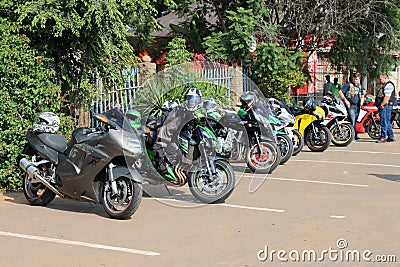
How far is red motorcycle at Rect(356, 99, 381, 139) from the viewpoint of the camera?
17.3m

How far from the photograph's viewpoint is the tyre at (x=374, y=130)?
17.5 m

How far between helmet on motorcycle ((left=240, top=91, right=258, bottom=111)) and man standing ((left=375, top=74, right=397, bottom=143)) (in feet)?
19.6

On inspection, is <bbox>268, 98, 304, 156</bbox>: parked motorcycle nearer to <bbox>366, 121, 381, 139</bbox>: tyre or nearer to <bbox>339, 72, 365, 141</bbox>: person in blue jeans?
<bbox>339, 72, 365, 141</bbox>: person in blue jeans

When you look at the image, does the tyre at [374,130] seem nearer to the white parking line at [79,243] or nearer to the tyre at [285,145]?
the tyre at [285,145]

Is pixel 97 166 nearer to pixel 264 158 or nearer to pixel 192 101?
pixel 192 101

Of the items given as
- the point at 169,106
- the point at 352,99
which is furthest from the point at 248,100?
the point at 352,99

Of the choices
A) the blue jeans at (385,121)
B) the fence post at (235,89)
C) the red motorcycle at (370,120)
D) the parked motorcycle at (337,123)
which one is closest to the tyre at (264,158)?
the fence post at (235,89)

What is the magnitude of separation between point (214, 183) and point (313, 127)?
20.4 feet

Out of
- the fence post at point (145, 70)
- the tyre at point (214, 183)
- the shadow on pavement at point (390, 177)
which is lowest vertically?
the shadow on pavement at point (390, 177)

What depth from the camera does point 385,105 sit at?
16.4 m

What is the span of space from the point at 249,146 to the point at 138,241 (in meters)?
4.67

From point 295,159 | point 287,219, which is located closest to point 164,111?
point 287,219

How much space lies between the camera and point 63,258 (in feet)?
21.1

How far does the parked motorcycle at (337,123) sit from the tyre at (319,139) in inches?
25.2
